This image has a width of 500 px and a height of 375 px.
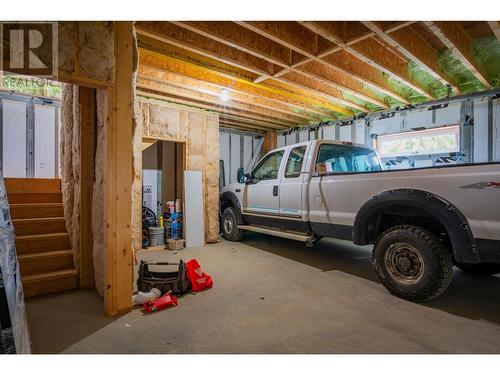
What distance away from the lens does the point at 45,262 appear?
346 centimetres

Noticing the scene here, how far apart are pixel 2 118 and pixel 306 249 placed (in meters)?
6.59

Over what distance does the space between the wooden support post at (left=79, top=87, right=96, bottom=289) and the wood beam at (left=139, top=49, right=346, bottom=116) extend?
117cm

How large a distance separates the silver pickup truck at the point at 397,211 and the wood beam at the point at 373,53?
1.30 m

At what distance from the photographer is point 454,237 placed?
260 cm

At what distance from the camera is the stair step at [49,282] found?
312cm

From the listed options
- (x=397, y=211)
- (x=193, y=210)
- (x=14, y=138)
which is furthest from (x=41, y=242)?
(x=397, y=211)

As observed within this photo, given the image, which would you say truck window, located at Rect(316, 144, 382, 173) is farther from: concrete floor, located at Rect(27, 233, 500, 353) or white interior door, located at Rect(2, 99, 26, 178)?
white interior door, located at Rect(2, 99, 26, 178)

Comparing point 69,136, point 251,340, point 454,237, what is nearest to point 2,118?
point 69,136

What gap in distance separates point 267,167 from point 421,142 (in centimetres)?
340

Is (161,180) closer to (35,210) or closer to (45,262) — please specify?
(35,210)

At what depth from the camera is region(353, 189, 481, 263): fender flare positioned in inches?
100.0

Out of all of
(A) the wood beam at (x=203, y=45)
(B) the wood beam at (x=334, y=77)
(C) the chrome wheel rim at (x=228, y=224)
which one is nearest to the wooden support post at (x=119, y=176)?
(A) the wood beam at (x=203, y=45)

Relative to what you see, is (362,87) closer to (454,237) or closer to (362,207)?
(362,207)

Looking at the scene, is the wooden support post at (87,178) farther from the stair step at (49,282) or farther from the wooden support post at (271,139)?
the wooden support post at (271,139)
